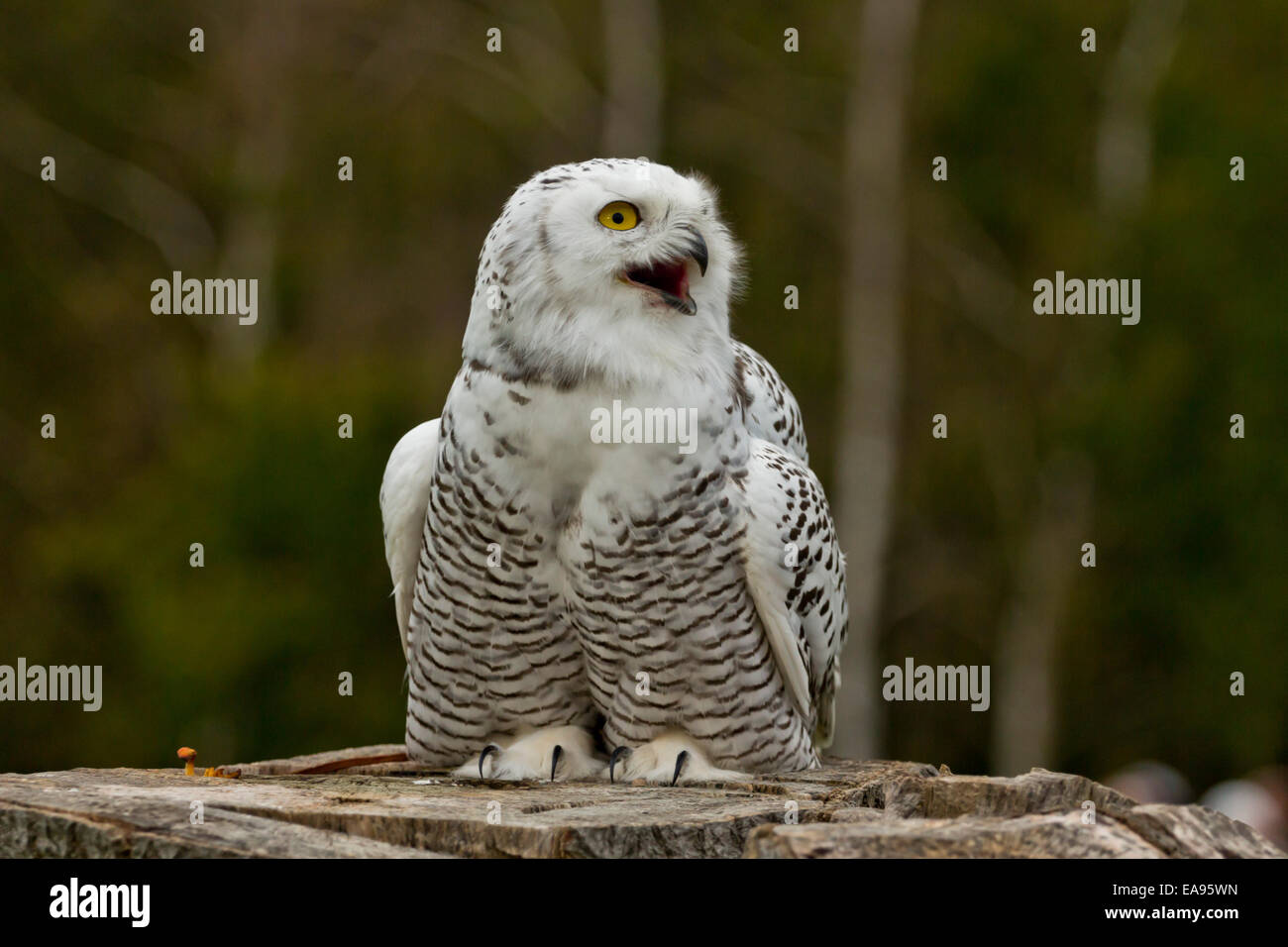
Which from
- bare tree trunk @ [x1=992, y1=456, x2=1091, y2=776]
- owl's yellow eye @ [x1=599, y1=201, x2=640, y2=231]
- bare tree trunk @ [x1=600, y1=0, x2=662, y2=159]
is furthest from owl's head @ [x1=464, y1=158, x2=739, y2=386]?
bare tree trunk @ [x1=600, y1=0, x2=662, y2=159]

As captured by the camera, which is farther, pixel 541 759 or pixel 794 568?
pixel 541 759

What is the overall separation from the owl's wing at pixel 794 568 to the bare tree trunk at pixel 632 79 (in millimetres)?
10624

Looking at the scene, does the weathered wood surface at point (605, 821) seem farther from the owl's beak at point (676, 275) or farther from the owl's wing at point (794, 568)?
the owl's beak at point (676, 275)

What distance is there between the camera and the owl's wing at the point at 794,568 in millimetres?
4133

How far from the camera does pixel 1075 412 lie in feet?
41.3

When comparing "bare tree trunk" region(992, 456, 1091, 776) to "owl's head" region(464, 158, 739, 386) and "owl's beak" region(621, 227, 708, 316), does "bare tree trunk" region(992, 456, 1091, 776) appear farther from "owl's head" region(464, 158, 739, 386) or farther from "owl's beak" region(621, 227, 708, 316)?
"owl's head" region(464, 158, 739, 386)

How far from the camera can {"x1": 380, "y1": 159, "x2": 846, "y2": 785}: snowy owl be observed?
155 inches

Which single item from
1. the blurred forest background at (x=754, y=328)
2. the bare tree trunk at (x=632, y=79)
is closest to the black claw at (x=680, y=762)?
the blurred forest background at (x=754, y=328)

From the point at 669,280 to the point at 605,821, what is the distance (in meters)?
1.46

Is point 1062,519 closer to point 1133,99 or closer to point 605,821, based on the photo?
point 1133,99

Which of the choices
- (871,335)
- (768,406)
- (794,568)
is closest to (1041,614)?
(871,335)

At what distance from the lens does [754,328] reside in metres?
14.9

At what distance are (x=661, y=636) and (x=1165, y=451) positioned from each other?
9.32m
